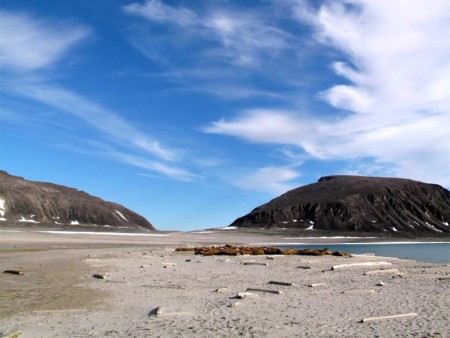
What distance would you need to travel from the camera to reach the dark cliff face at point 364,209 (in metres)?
147

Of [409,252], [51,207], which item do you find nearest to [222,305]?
[409,252]

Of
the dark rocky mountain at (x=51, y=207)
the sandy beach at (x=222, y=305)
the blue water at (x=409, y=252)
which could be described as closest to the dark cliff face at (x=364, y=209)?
the dark rocky mountain at (x=51, y=207)

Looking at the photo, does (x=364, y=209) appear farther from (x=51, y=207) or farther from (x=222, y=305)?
(x=222, y=305)

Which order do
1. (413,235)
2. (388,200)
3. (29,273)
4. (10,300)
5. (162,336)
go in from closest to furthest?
(162,336)
(10,300)
(29,273)
(413,235)
(388,200)

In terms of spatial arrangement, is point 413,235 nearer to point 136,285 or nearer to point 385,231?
point 385,231

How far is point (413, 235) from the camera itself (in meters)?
135

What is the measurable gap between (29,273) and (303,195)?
16848 centimetres

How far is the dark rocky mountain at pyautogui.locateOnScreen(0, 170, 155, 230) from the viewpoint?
111688mm

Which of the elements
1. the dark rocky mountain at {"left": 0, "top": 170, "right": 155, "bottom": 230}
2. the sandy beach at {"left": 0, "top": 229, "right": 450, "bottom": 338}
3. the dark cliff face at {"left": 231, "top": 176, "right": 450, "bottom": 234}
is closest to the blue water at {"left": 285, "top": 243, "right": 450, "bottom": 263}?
A: the sandy beach at {"left": 0, "top": 229, "right": 450, "bottom": 338}

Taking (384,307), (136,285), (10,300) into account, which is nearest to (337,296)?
(384,307)

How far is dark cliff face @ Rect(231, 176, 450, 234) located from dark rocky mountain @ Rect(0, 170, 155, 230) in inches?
1840

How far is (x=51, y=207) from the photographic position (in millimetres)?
125562

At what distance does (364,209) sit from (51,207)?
9950 centimetres

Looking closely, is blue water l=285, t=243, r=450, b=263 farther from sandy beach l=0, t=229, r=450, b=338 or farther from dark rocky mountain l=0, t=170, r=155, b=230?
dark rocky mountain l=0, t=170, r=155, b=230
